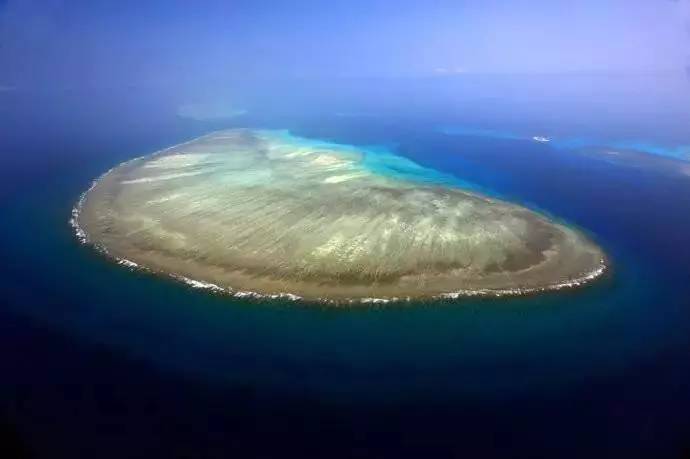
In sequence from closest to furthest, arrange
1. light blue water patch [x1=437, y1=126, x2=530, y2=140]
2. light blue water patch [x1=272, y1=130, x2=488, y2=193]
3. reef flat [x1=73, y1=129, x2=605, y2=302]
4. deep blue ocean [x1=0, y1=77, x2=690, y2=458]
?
deep blue ocean [x1=0, y1=77, x2=690, y2=458] < reef flat [x1=73, y1=129, x2=605, y2=302] < light blue water patch [x1=272, y1=130, x2=488, y2=193] < light blue water patch [x1=437, y1=126, x2=530, y2=140]

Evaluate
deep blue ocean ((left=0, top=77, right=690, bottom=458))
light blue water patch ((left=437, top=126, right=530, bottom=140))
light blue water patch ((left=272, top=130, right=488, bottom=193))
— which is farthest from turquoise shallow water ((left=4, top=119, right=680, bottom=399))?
light blue water patch ((left=437, top=126, right=530, bottom=140))

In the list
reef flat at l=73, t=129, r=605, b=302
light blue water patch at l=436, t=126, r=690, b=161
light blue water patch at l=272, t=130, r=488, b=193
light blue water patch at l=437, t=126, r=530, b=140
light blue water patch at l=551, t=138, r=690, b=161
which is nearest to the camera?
reef flat at l=73, t=129, r=605, b=302

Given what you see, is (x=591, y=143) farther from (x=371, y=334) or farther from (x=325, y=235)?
(x=371, y=334)

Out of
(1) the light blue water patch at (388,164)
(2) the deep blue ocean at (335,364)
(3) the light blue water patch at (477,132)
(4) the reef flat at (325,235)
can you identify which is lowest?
(2) the deep blue ocean at (335,364)

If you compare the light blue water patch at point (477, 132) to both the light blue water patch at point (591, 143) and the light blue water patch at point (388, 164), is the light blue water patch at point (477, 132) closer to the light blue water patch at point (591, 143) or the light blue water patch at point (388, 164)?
the light blue water patch at point (591, 143)

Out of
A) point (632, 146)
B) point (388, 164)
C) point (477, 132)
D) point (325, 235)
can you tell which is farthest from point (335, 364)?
point (477, 132)

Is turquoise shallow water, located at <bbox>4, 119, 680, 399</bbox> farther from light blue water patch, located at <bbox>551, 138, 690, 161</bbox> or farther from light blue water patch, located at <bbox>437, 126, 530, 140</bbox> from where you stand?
light blue water patch, located at <bbox>437, 126, 530, 140</bbox>

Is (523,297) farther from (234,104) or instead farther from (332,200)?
(234,104)

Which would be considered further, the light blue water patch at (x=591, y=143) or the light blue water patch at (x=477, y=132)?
the light blue water patch at (x=477, y=132)

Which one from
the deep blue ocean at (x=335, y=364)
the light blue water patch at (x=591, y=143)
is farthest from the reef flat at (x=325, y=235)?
the light blue water patch at (x=591, y=143)
